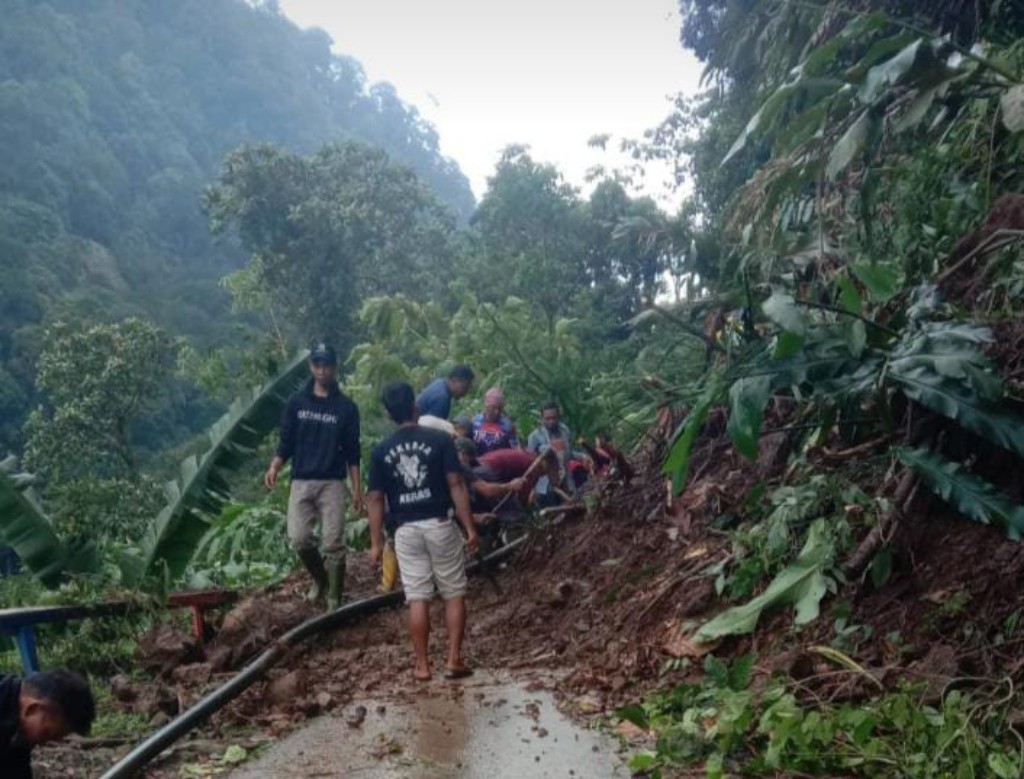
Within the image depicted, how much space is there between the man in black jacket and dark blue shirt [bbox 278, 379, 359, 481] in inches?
160

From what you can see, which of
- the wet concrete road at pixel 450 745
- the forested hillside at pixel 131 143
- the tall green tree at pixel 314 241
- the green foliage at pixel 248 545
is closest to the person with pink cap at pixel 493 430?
the green foliage at pixel 248 545

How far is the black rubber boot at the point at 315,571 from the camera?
7152 mm

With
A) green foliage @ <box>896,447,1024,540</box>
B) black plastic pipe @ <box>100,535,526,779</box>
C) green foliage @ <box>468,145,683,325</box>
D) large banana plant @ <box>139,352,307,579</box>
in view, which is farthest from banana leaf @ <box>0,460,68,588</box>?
green foliage @ <box>468,145,683,325</box>

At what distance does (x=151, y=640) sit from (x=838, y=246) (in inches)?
215

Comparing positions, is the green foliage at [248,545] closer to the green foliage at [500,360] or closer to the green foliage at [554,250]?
the green foliage at [500,360]

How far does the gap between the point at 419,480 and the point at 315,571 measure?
2.02 meters

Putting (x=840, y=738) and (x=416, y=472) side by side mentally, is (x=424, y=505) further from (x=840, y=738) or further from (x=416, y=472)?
(x=840, y=738)

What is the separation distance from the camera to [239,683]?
499cm

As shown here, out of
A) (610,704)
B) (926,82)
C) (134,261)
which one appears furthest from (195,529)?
(134,261)

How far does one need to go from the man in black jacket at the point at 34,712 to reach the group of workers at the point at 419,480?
276 cm

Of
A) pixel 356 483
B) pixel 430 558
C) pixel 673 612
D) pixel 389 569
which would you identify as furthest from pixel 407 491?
pixel 389 569

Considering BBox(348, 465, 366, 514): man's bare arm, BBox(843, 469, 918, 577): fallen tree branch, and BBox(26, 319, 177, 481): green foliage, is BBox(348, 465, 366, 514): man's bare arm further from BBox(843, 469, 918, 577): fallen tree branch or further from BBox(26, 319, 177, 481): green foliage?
BBox(26, 319, 177, 481): green foliage

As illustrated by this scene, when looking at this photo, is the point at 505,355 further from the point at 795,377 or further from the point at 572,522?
the point at 795,377

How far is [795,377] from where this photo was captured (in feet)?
15.0
